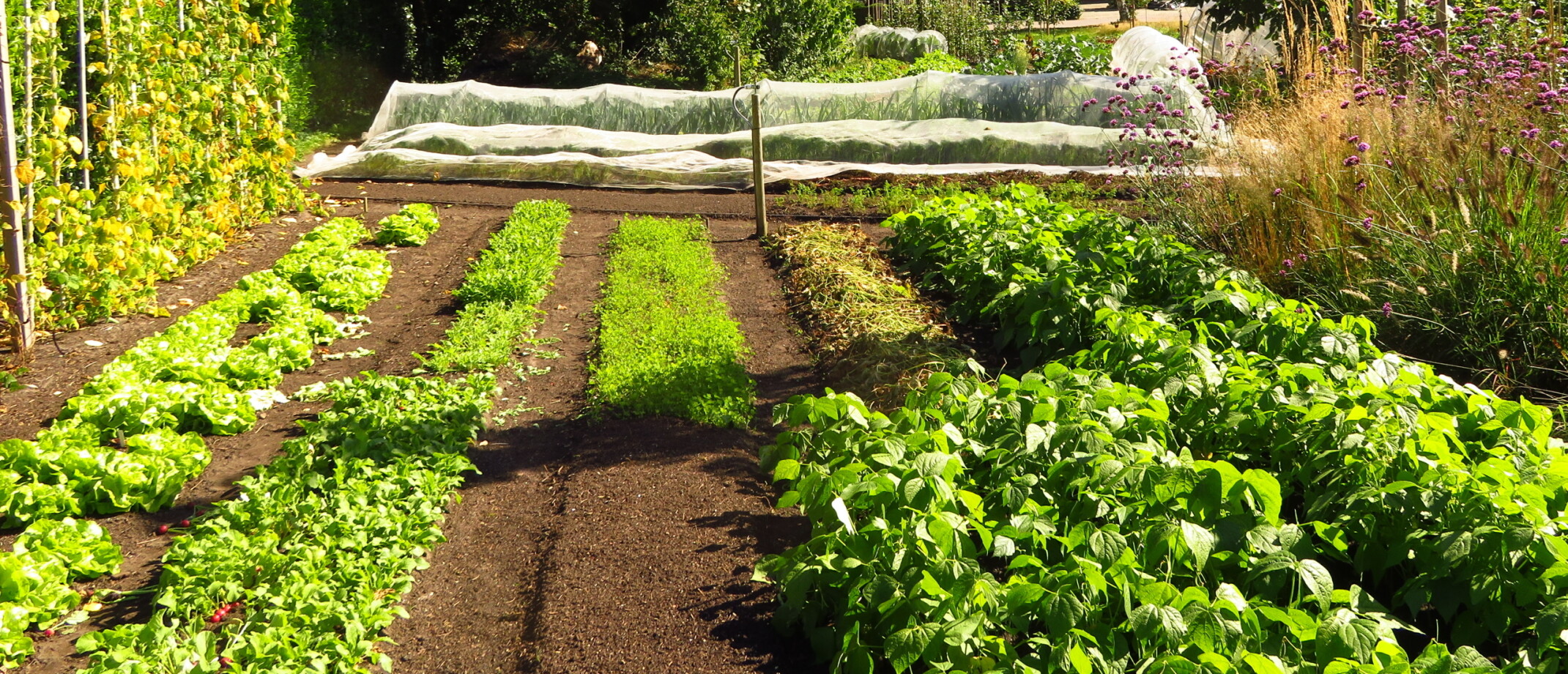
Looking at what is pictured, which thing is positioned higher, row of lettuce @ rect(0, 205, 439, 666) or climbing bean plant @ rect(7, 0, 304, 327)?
climbing bean plant @ rect(7, 0, 304, 327)

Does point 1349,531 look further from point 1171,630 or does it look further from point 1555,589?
point 1171,630

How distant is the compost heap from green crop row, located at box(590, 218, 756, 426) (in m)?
2.81

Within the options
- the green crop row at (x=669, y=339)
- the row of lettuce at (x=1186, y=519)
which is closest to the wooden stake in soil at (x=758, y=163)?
the green crop row at (x=669, y=339)

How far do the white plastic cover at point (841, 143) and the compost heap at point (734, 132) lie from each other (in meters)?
0.01

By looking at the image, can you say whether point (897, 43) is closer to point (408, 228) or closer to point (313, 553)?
point (408, 228)

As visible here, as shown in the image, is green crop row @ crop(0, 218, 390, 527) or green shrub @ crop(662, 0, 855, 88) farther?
green shrub @ crop(662, 0, 855, 88)

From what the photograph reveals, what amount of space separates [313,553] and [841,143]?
27.0 ft

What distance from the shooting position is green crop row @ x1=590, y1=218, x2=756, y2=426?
5.16 meters

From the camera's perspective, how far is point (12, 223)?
562 centimetres

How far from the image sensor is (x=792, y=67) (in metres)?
17.7

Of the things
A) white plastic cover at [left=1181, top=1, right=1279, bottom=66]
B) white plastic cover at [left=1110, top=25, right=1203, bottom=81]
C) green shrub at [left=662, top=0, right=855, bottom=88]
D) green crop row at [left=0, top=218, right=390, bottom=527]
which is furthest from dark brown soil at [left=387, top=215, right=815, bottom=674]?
white plastic cover at [left=1181, top=1, right=1279, bottom=66]

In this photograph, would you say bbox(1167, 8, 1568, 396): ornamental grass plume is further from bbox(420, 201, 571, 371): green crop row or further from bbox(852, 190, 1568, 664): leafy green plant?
bbox(420, 201, 571, 371): green crop row

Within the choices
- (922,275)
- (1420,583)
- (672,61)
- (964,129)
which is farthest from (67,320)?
(672,61)

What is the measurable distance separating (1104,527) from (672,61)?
1560 centimetres
